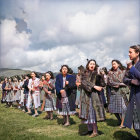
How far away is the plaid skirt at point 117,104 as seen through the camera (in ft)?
21.4

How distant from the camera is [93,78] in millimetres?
5285

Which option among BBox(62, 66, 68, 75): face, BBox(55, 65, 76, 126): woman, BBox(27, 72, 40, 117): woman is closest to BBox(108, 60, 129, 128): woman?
BBox(55, 65, 76, 126): woman

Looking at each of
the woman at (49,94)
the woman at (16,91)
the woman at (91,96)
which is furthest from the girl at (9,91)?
the woman at (91,96)

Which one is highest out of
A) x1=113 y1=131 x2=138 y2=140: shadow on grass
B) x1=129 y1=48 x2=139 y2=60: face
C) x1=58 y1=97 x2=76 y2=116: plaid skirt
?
x1=129 y1=48 x2=139 y2=60: face

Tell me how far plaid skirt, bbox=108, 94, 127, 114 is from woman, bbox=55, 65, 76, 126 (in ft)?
4.79

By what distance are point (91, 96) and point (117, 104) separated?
174cm

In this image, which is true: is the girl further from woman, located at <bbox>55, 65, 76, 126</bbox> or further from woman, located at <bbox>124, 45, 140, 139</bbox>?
woman, located at <bbox>124, 45, 140, 139</bbox>

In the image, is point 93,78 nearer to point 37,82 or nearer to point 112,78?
point 112,78

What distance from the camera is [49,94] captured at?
879 centimetres

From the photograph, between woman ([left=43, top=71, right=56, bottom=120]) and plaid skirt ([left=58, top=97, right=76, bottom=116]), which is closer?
plaid skirt ([left=58, top=97, right=76, bottom=116])

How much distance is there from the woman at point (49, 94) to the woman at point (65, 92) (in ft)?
5.19

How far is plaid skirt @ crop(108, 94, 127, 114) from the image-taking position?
6.53 metres

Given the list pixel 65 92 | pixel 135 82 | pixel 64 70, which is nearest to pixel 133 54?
pixel 135 82

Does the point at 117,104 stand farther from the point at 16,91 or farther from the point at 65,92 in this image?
the point at 16,91
